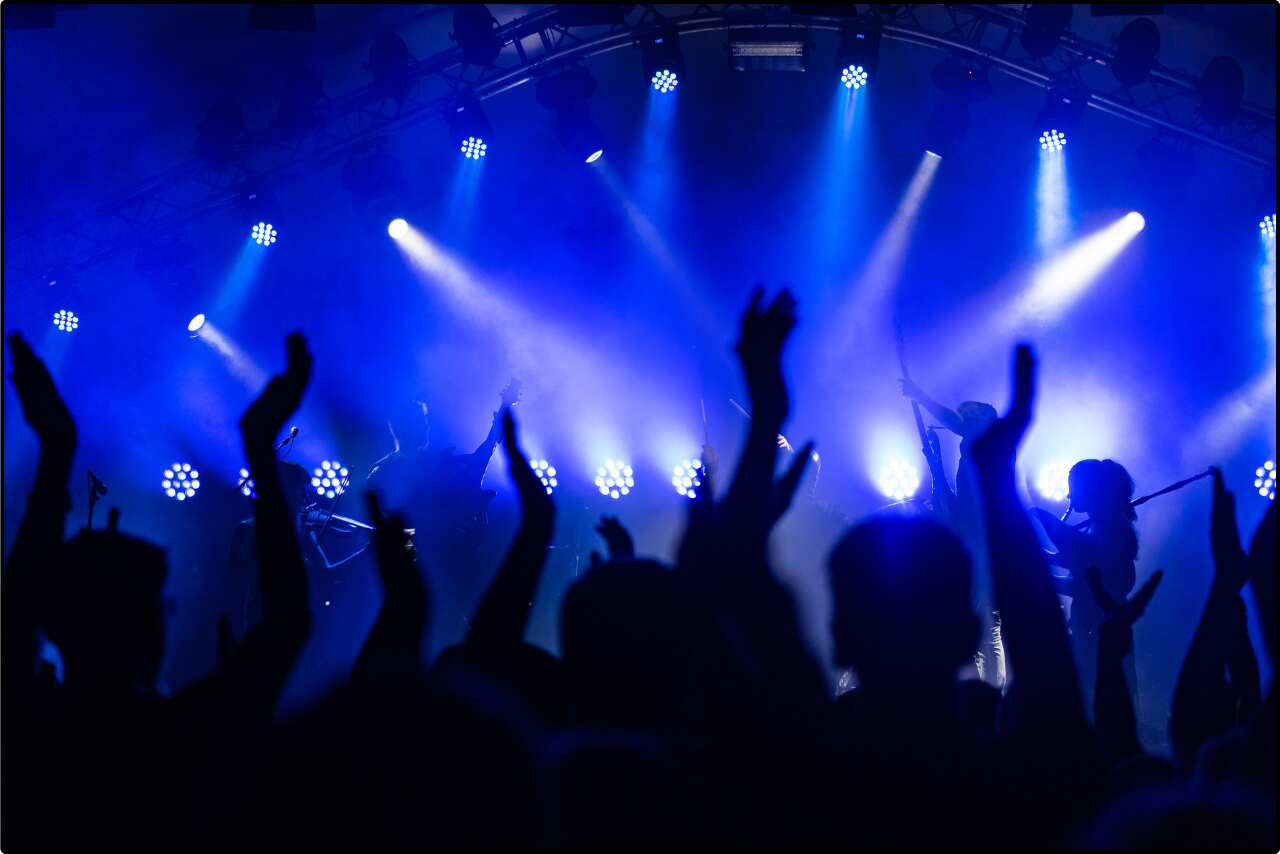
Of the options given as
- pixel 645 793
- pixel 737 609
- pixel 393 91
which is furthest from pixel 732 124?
pixel 645 793

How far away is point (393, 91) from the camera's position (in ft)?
24.9

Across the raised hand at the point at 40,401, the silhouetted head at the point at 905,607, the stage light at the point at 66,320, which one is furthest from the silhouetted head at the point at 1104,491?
the stage light at the point at 66,320

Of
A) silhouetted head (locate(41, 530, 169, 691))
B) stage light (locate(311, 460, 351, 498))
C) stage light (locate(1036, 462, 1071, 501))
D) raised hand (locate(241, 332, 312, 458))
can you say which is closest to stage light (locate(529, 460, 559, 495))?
stage light (locate(311, 460, 351, 498))

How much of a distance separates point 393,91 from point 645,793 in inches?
297

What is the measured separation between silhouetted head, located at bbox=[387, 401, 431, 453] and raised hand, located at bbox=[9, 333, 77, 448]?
23.4 ft

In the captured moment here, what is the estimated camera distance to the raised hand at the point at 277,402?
1.97m

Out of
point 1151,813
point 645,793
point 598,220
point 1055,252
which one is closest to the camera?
point 645,793

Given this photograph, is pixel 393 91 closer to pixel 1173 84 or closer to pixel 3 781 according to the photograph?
pixel 1173 84

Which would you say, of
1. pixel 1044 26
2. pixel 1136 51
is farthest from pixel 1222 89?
pixel 1044 26

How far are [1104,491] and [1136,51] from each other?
407cm

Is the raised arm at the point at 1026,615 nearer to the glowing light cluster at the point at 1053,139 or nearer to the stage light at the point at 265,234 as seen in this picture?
the glowing light cluster at the point at 1053,139

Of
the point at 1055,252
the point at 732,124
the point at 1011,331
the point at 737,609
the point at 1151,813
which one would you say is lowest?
the point at 1151,813

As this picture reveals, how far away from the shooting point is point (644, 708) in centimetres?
154

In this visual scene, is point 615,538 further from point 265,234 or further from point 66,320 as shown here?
point 66,320
